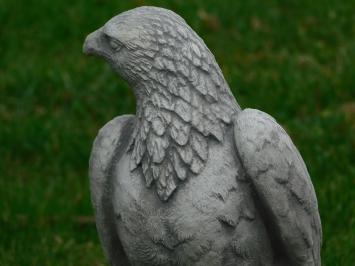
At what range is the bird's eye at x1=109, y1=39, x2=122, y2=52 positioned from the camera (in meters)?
2.99

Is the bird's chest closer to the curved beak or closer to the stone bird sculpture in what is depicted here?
the stone bird sculpture

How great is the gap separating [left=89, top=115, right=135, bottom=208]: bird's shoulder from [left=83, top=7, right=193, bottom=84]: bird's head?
0.73ft

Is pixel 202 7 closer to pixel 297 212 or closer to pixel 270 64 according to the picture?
pixel 270 64

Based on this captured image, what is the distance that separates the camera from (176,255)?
3.00m

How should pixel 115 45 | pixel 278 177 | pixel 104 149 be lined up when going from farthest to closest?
pixel 104 149 → pixel 115 45 → pixel 278 177

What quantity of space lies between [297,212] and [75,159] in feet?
9.16

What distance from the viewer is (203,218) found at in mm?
2908

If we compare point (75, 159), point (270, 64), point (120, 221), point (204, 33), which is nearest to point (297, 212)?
point (120, 221)

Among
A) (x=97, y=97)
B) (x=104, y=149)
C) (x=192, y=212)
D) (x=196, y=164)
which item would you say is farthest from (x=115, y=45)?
(x=97, y=97)

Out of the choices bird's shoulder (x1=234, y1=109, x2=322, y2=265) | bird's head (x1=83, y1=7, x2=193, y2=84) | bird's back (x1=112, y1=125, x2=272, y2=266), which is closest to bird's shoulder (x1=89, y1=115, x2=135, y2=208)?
bird's back (x1=112, y1=125, x2=272, y2=266)

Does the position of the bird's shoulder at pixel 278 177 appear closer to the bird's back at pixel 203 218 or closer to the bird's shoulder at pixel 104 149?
the bird's back at pixel 203 218

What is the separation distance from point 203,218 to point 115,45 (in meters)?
0.66

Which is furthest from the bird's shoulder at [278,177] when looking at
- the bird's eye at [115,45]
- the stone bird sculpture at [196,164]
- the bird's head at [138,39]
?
the bird's eye at [115,45]

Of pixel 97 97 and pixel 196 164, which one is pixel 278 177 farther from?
pixel 97 97
